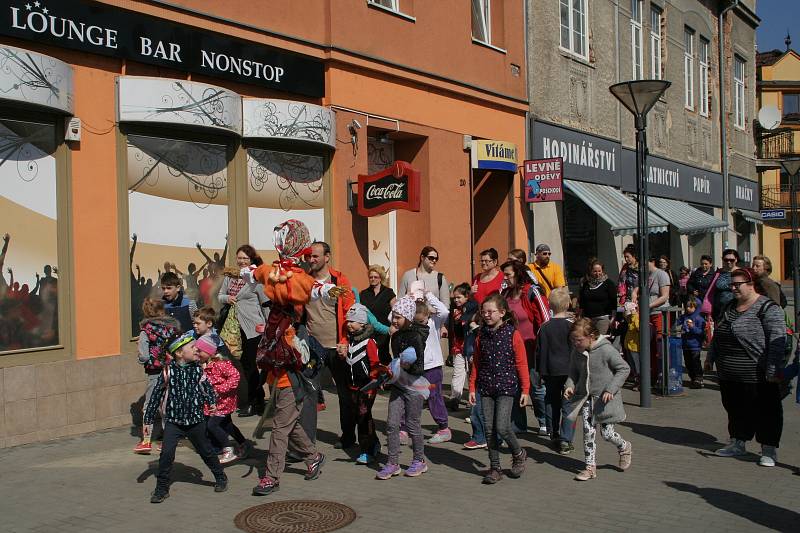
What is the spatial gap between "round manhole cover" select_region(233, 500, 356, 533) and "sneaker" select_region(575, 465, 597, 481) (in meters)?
1.95

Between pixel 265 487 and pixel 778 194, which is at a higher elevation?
pixel 778 194

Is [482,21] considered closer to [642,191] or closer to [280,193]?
[642,191]

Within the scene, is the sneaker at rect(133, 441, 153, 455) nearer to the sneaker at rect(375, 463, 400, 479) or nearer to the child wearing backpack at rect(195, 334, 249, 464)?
the child wearing backpack at rect(195, 334, 249, 464)

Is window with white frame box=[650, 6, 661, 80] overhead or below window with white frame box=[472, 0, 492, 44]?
overhead

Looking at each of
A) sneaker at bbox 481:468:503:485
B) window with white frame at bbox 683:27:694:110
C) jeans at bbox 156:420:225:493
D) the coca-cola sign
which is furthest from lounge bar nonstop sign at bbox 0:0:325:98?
window with white frame at bbox 683:27:694:110

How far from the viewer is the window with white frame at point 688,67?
2512cm

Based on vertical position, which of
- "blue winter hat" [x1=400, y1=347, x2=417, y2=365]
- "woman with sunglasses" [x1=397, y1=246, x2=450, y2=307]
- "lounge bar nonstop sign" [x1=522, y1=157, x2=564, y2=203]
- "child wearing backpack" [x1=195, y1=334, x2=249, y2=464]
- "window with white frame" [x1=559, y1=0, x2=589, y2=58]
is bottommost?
"child wearing backpack" [x1=195, y1=334, x2=249, y2=464]

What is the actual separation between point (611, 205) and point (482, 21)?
5138 millimetres

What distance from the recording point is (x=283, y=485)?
683 centimetres

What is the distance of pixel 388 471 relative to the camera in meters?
6.95

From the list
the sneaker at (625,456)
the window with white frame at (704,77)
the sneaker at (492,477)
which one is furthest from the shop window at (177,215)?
the window with white frame at (704,77)

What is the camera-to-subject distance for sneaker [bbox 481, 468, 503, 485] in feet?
22.3

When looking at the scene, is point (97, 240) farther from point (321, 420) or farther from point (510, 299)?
point (510, 299)

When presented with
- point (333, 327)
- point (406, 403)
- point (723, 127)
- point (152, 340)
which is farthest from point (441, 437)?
point (723, 127)
